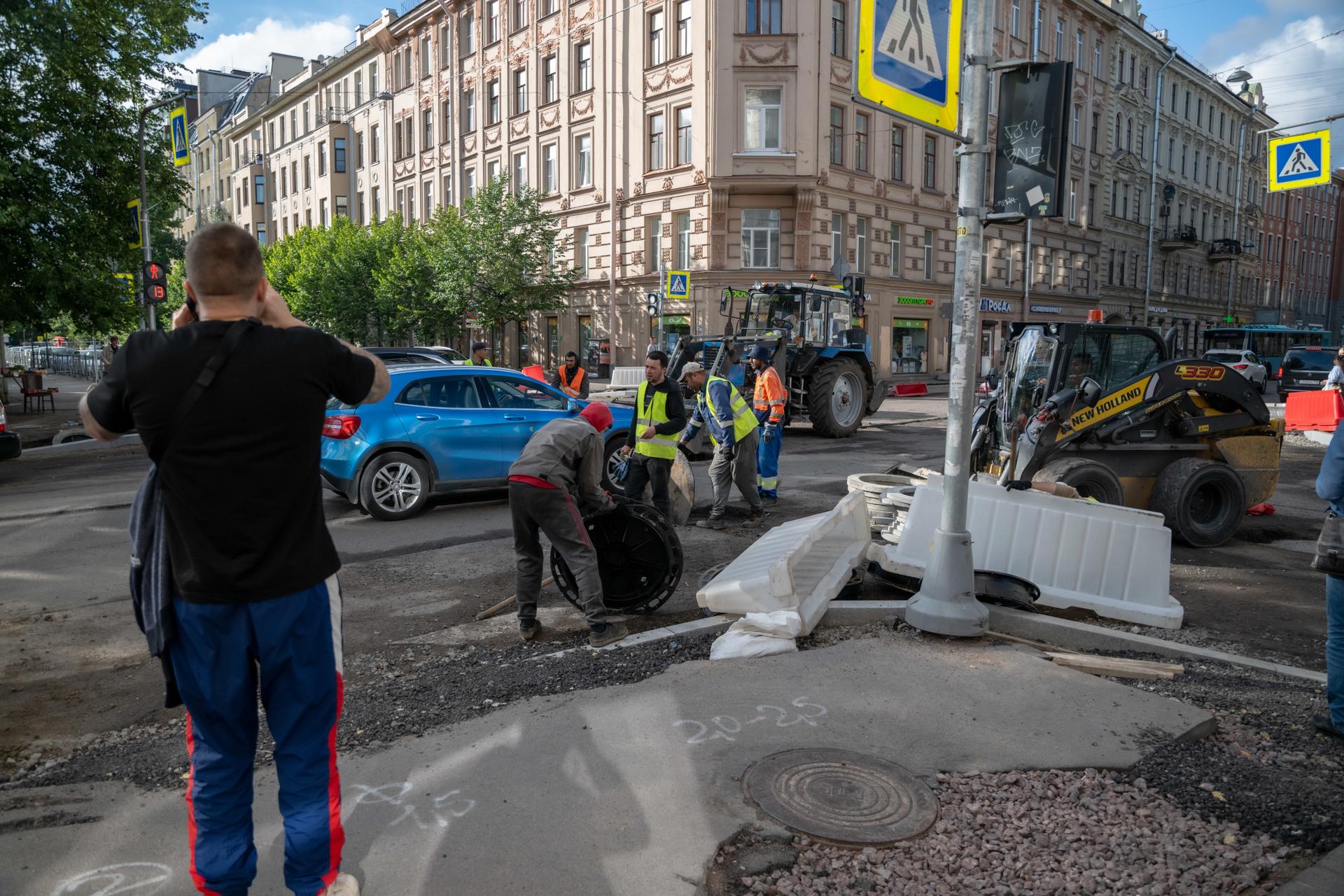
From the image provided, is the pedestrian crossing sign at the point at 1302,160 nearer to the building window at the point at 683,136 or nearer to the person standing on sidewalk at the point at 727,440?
the person standing on sidewalk at the point at 727,440

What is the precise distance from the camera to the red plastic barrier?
55.3 feet

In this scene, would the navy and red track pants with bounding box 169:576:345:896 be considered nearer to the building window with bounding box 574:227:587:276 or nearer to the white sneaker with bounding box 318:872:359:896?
the white sneaker with bounding box 318:872:359:896

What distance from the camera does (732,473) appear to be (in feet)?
30.3

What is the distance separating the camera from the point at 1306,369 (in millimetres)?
28719

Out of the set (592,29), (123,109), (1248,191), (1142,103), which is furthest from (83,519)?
(1248,191)

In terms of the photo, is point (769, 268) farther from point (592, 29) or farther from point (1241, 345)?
point (1241, 345)

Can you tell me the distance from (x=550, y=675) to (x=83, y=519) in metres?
7.21

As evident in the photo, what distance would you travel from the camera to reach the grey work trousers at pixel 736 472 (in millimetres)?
9133

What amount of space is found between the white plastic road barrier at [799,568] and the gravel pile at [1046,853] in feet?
5.96

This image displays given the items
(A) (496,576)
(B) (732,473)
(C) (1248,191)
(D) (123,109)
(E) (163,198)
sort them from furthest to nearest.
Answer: (C) (1248,191) → (E) (163,198) → (D) (123,109) → (B) (732,473) → (A) (496,576)

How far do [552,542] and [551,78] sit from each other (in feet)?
105

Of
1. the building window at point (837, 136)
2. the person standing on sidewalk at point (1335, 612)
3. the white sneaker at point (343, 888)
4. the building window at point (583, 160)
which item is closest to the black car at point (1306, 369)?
the building window at point (837, 136)

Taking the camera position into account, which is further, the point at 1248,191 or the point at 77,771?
the point at 1248,191

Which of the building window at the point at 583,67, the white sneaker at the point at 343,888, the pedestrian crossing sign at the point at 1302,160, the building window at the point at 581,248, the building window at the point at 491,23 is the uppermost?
the building window at the point at 491,23
